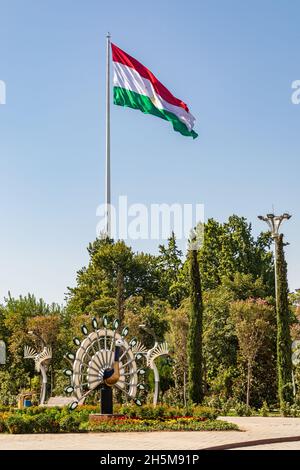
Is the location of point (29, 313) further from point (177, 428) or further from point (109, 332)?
point (177, 428)

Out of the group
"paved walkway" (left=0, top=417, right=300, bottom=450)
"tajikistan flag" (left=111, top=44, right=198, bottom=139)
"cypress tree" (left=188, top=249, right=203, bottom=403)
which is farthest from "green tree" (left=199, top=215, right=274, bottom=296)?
"paved walkway" (left=0, top=417, right=300, bottom=450)

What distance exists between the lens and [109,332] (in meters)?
21.2

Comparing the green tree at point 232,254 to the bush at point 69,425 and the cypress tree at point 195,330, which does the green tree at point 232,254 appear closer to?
the cypress tree at point 195,330

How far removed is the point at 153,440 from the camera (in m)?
15.2

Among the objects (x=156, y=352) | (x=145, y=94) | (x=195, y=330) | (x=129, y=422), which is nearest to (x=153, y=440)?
(x=129, y=422)

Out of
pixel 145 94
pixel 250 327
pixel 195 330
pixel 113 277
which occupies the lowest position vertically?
pixel 195 330

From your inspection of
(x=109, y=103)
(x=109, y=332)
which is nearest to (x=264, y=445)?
(x=109, y=332)

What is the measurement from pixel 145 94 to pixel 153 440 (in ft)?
49.9

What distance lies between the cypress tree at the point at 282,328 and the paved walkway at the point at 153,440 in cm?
919

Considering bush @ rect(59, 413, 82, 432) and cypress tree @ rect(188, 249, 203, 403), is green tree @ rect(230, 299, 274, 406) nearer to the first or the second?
cypress tree @ rect(188, 249, 203, 403)

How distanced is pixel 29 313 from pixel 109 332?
30.6m

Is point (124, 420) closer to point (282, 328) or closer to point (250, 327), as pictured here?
point (282, 328)

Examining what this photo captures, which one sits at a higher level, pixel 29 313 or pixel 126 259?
pixel 126 259

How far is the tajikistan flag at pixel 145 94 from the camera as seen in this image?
2564 centimetres
